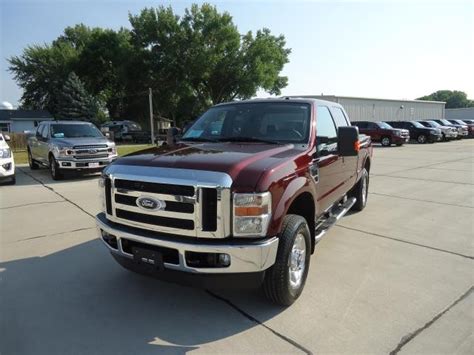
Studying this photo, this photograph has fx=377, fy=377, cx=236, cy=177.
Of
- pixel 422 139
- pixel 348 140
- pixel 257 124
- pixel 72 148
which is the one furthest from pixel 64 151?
pixel 422 139

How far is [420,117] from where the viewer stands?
4756cm

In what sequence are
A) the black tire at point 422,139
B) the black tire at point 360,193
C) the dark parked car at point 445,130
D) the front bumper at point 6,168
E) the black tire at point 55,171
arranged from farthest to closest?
the dark parked car at point 445,130 < the black tire at point 422,139 < the black tire at point 55,171 < the front bumper at point 6,168 < the black tire at point 360,193

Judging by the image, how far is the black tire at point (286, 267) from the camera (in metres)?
3.16

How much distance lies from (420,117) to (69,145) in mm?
46626

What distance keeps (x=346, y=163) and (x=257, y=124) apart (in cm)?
168

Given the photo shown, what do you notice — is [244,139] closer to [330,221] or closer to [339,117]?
[330,221]

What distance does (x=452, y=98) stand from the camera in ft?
438

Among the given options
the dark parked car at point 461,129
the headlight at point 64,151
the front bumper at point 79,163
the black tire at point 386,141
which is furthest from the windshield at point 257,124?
the dark parked car at point 461,129

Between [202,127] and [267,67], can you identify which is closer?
[202,127]

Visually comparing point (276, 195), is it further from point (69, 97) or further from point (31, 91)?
point (31, 91)

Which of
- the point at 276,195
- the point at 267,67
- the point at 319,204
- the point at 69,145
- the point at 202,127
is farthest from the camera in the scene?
the point at 267,67

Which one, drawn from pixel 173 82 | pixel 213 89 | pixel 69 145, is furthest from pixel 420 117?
pixel 69 145

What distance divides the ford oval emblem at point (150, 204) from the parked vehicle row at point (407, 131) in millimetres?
23271

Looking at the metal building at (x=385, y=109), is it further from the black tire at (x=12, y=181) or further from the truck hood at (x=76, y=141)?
the black tire at (x=12, y=181)
